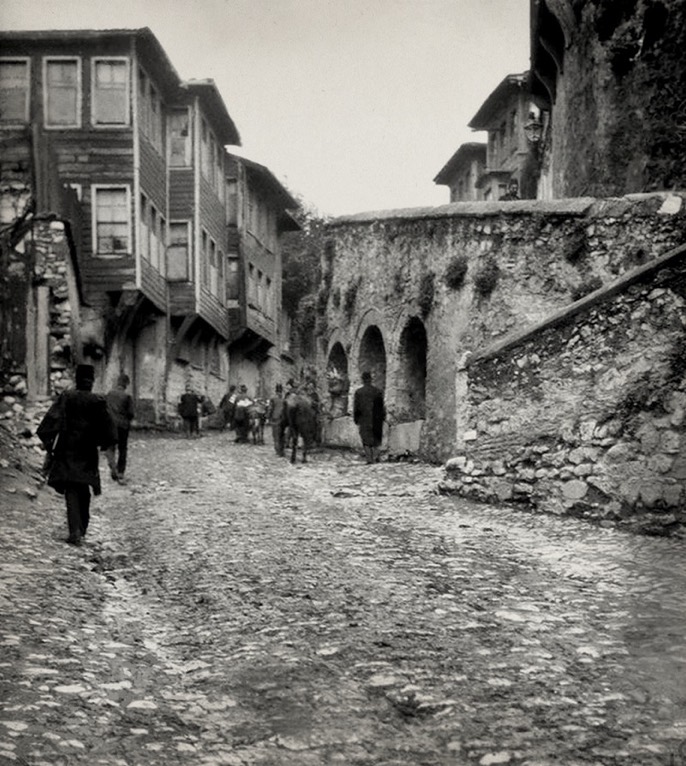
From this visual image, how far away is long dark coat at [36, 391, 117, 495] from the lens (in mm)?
10172

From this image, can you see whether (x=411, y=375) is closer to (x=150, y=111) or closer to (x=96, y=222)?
(x=96, y=222)

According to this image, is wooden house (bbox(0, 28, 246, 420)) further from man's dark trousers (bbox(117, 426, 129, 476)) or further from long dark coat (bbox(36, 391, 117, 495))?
long dark coat (bbox(36, 391, 117, 495))

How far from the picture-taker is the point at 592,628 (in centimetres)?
704

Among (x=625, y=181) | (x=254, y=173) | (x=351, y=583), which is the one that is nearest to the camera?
(x=351, y=583)

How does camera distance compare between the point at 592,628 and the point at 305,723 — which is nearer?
the point at 305,723

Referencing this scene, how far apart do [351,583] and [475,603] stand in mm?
1021

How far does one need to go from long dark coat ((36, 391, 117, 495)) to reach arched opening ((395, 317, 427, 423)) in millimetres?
9250

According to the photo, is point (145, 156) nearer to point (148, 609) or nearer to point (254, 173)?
point (254, 173)

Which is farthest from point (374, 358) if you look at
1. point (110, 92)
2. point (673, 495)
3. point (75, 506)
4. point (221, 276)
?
point (221, 276)

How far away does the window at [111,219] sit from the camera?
2558cm

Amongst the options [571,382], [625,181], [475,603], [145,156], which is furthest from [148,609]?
[145,156]

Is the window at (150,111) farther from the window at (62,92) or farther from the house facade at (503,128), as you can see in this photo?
the house facade at (503,128)

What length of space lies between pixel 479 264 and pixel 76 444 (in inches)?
308

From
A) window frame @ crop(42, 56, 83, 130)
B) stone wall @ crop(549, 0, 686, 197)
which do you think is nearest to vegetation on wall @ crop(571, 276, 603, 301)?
stone wall @ crop(549, 0, 686, 197)
